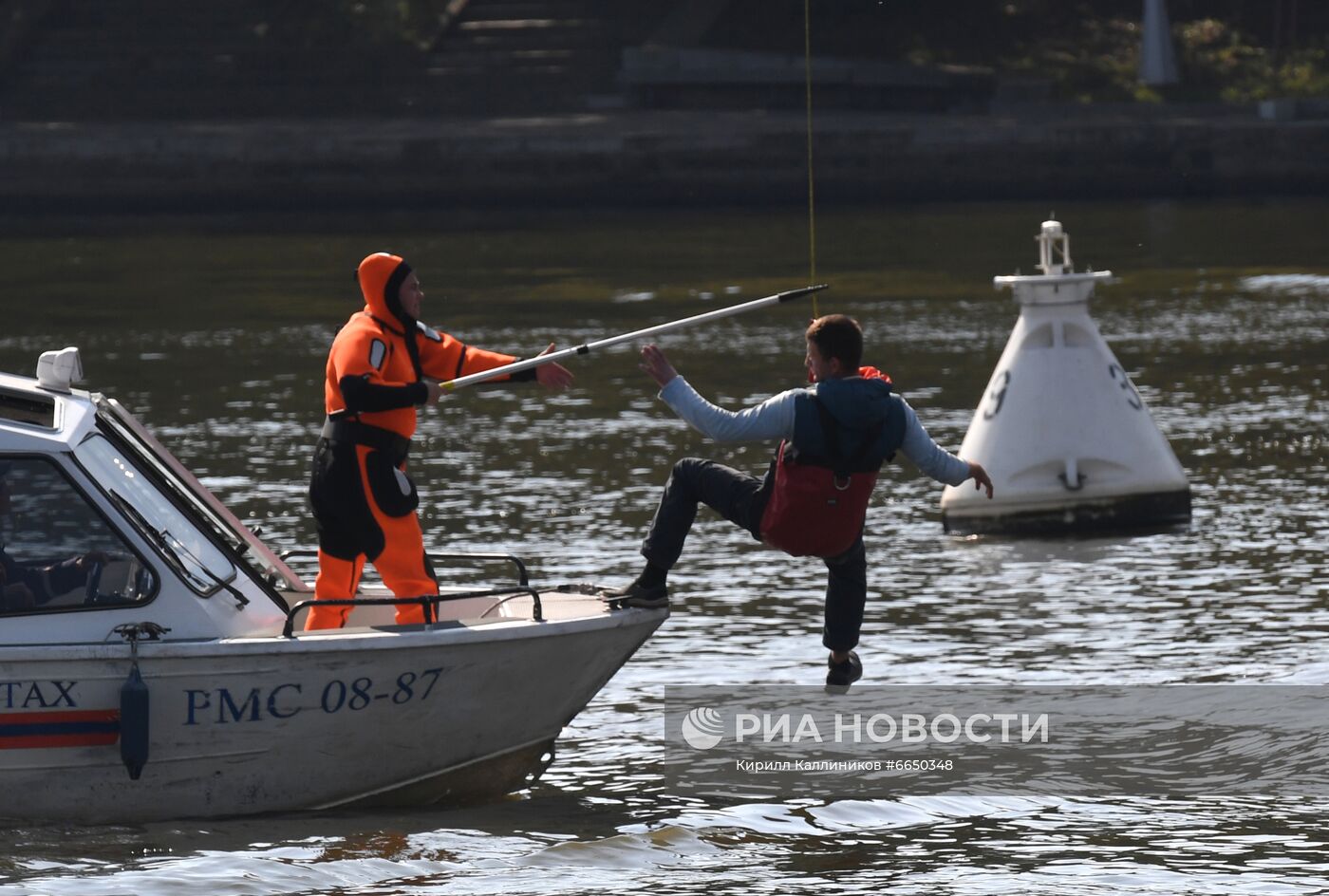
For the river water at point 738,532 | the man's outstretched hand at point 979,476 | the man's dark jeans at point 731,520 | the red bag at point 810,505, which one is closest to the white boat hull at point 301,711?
the river water at point 738,532

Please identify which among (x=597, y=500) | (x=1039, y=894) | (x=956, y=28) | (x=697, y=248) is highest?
(x=956, y=28)

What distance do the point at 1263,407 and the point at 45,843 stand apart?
443 inches

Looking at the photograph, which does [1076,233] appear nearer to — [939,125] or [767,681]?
[939,125]

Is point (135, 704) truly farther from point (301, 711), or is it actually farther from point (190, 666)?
point (301, 711)

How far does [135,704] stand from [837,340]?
102 inches

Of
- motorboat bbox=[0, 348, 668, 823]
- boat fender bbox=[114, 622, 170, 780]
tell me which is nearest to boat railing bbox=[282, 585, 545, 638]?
motorboat bbox=[0, 348, 668, 823]

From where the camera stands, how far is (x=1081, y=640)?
10.5 meters

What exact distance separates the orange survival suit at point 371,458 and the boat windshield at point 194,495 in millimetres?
282

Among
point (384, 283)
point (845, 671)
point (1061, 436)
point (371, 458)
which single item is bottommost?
point (845, 671)

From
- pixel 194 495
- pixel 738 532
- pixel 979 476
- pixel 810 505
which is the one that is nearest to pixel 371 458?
pixel 194 495

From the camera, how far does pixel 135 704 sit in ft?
24.2

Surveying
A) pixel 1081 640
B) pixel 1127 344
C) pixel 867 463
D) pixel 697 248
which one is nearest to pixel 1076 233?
pixel 697 248

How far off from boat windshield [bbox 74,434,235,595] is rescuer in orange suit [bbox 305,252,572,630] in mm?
395

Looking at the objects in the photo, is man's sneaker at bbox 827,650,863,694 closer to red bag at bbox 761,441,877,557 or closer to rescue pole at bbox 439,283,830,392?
red bag at bbox 761,441,877,557
